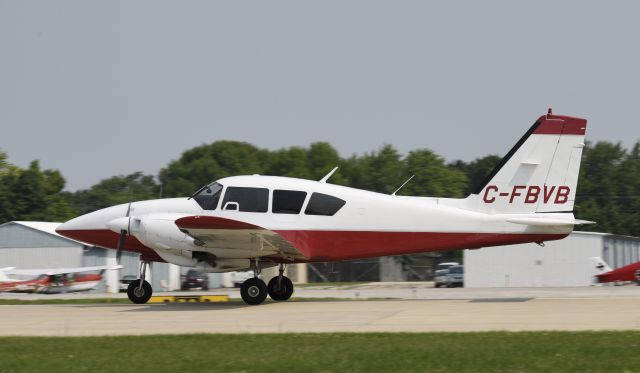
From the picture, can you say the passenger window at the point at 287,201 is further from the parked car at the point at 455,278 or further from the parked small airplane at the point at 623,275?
the parked car at the point at 455,278

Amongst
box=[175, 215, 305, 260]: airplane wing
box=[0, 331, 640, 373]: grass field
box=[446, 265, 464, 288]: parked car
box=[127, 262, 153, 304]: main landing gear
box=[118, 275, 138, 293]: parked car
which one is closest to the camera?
box=[0, 331, 640, 373]: grass field

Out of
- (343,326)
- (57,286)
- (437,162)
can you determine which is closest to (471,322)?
(343,326)

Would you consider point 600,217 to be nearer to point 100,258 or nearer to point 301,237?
point 100,258

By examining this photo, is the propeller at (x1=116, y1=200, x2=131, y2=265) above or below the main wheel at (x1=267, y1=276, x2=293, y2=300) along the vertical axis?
above

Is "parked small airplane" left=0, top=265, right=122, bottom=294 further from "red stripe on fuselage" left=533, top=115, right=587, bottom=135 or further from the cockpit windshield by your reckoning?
"red stripe on fuselage" left=533, top=115, right=587, bottom=135

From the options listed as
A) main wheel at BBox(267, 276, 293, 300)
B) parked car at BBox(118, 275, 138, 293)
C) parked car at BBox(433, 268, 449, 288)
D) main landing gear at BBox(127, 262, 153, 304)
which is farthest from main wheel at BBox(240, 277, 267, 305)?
parked car at BBox(433, 268, 449, 288)

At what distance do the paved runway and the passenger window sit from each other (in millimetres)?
2070

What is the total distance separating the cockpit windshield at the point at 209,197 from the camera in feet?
62.0

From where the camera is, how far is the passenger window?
18.8 metres

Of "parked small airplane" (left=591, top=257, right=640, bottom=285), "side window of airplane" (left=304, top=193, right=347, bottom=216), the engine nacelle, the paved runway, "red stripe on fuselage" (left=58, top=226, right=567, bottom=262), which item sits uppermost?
"side window of airplane" (left=304, top=193, right=347, bottom=216)

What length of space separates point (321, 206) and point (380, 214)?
52.0 inches

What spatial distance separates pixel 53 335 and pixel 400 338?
5.56 metres

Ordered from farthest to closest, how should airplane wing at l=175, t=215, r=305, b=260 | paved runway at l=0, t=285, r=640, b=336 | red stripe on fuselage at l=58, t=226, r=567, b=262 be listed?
red stripe on fuselage at l=58, t=226, r=567, b=262, airplane wing at l=175, t=215, r=305, b=260, paved runway at l=0, t=285, r=640, b=336

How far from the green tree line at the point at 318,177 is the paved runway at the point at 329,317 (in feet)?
184
